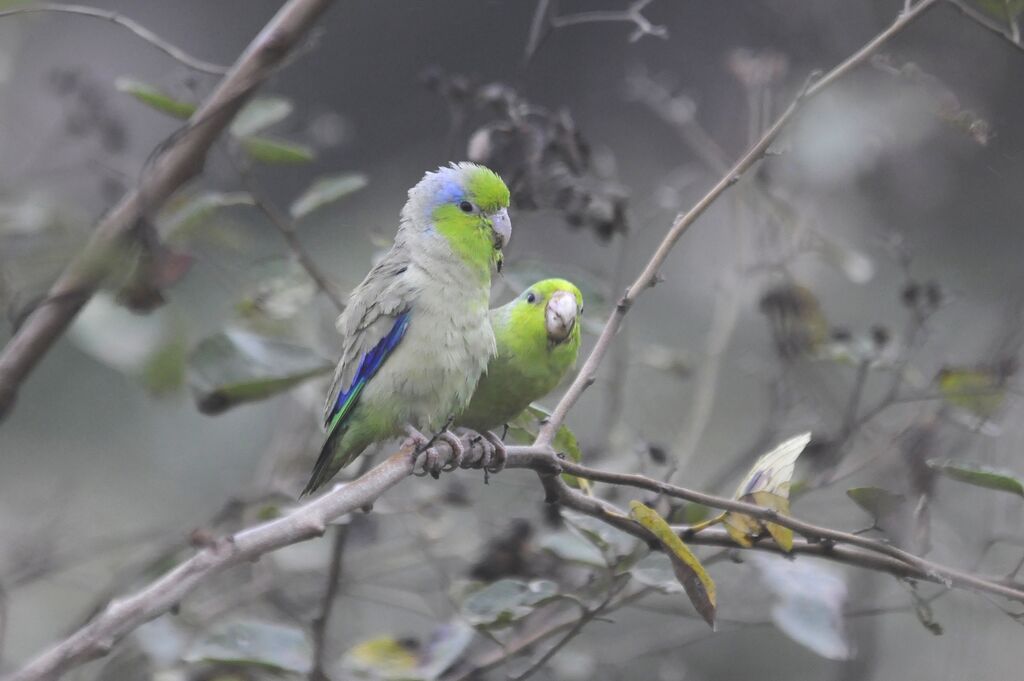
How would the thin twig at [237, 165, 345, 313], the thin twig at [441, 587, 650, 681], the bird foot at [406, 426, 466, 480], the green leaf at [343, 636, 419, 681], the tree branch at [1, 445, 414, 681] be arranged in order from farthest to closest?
the thin twig at [237, 165, 345, 313] < the thin twig at [441, 587, 650, 681] < the green leaf at [343, 636, 419, 681] < the bird foot at [406, 426, 466, 480] < the tree branch at [1, 445, 414, 681]

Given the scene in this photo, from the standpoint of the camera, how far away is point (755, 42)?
6059 millimetres

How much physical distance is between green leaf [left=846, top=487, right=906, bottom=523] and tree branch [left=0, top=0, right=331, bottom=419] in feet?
4.23

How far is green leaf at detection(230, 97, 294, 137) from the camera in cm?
285

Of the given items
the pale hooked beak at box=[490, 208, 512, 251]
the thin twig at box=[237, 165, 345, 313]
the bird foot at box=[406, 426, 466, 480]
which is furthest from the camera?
the thin twig at box=[237, 165, 345, 313]

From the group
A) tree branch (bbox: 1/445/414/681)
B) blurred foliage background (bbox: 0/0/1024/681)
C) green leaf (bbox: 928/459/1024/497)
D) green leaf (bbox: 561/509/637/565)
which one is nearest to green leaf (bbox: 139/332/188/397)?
blurred foliage background (bbox: 0/0/1024/681)

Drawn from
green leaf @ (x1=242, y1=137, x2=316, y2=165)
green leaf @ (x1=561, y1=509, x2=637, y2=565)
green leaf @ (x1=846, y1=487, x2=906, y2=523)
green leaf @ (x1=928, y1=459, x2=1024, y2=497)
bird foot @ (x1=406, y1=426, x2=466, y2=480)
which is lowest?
green leaf @ (x1=561, y1=509, x2=637, y2=565)

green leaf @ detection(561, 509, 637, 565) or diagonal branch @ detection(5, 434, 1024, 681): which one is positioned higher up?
diagonal branch @ detection(5, 434, 1024, 681)

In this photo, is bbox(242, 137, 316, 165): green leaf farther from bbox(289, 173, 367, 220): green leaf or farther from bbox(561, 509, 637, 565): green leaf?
bbox(561, 509, 637, 565): green leaf

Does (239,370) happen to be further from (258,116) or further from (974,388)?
(974,388)

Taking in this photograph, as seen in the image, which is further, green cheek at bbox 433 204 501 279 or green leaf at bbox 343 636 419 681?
green cheek at bbox 433 204 501 279

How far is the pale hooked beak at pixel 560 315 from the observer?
278cm

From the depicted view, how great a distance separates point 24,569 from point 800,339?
7.02 ft

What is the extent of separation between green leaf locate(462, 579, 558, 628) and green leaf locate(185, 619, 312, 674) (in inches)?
13.3

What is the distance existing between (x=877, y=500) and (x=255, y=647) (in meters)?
1.19
